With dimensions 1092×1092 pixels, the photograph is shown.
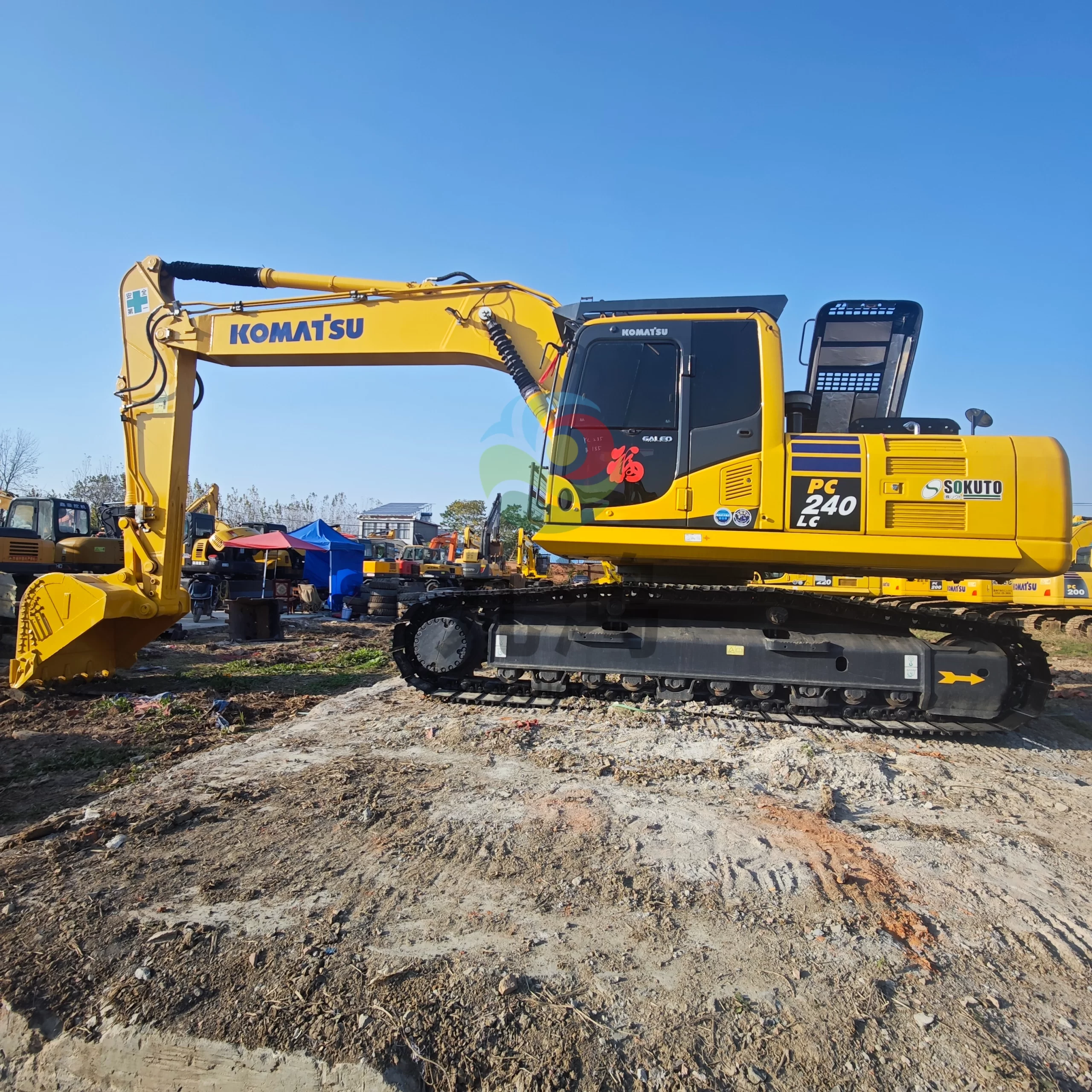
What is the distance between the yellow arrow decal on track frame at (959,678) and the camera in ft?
18.4

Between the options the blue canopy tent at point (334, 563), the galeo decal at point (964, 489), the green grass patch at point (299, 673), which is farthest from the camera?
the blue canopy tent at point (334, 563)

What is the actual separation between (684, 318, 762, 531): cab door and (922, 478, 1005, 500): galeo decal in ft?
4.06

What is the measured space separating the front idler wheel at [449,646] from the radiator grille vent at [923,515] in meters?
3.75

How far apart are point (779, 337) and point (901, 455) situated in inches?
50.8

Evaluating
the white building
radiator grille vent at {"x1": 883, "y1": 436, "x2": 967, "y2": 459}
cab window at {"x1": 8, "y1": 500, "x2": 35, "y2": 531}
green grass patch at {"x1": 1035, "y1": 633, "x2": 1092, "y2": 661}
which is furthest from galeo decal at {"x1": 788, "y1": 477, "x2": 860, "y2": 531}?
the white building

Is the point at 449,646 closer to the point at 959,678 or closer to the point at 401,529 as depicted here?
the point at 959,678

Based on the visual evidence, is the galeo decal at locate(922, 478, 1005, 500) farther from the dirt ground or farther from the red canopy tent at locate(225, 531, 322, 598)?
the red canopy tent at locate(225, 531, 322, 598)

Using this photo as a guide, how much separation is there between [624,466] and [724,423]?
84cm

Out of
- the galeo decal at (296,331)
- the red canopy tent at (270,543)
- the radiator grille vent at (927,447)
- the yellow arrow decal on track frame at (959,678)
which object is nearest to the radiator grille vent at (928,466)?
the radiator grille vent at (927,447)

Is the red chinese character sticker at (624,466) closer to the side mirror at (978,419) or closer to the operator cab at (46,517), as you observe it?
the side mirror at (978,419)

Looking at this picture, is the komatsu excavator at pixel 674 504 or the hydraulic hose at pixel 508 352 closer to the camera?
the komatsu excavator at pixel 674 504

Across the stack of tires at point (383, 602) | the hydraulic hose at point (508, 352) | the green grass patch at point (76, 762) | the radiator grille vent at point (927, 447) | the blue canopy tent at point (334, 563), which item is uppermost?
the hydraulic hose at point (508, 352)

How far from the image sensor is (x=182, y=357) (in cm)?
693

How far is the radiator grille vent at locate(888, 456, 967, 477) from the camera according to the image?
492 centimetres
